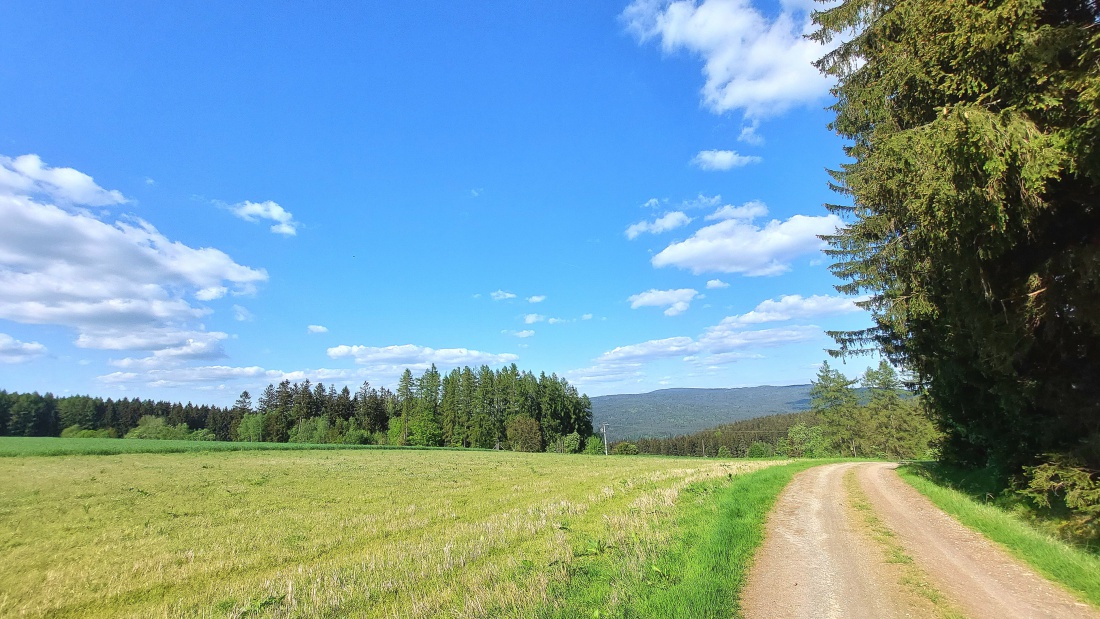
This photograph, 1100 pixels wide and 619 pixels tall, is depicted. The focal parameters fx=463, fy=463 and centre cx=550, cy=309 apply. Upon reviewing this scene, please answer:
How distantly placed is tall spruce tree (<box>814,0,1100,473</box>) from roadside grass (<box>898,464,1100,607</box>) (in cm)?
153

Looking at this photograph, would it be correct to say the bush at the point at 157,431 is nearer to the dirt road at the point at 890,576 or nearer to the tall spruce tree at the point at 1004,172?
the dirt road at the point at 890,576

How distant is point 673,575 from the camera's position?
663 cm

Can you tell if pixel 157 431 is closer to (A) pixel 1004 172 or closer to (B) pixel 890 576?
(B) pixel 890 576

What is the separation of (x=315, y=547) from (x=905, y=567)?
1291cm

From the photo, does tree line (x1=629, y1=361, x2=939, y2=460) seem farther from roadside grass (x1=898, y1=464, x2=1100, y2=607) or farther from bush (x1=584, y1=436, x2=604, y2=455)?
roadside grass (x1=898, y1=464, x2=1100, y2=607)

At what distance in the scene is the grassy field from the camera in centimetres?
761

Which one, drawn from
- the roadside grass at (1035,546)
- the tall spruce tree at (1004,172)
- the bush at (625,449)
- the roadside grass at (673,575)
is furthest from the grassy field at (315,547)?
the bush at (625,449)

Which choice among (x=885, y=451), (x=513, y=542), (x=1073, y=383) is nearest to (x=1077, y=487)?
(x=1073, y=383)

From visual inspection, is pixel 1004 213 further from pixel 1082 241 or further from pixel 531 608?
pixel 531 608

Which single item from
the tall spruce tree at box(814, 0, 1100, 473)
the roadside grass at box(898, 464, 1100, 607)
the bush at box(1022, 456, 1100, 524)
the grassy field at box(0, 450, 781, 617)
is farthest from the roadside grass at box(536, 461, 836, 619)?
the tall spruce tree at box(814, 0, 1100, 473)

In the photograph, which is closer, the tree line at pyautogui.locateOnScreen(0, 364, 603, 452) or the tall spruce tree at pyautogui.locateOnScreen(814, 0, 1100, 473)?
the tall spruce tree at pyautogui.locateOnScreen(814, 0, 1100, 473)

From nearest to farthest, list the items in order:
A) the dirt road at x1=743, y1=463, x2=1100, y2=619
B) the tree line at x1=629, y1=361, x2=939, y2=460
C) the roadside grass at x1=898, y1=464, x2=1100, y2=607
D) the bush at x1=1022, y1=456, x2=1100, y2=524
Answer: the dirt road at x1=743, y1=463, x2=1100, y2=619 < the roadside grass at x1=898, y1=464, x2=1100, y2=607 < the bush at x1=1022, y1=456, x2=1100, y2=524 < the tree line at x1=629, y1=361, x2=939, y2=460

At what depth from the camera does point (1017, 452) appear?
37.2 feet

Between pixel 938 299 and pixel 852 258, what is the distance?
10.5 meters
